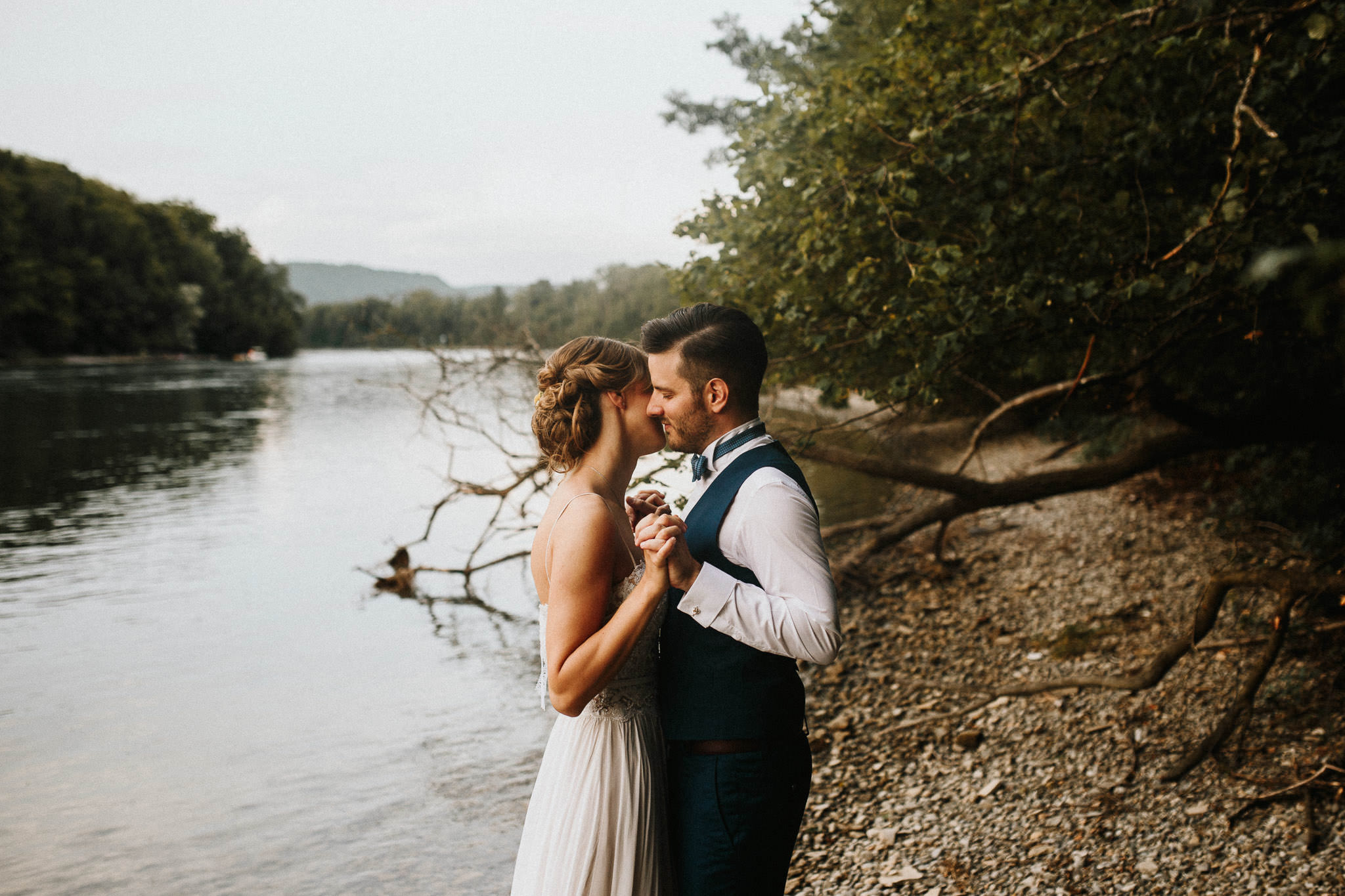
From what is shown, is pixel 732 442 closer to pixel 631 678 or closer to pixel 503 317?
pixel 631 678

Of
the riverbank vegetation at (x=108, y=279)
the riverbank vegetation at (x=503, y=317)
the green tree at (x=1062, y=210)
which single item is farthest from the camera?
the riverbank vegetation at (x=108, y=279)

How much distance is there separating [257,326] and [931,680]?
362 ft

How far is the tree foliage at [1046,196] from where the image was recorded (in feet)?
16.3

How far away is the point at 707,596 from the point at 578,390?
2.76 feet

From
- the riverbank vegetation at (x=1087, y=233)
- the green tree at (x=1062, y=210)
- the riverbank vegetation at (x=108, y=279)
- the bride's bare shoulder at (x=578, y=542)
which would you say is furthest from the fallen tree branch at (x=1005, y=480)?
the riverbank vegetation at (x=108, y=279)

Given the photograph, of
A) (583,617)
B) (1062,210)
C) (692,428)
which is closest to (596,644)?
(583,617)

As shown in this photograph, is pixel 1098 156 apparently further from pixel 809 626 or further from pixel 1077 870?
pixel 809 626

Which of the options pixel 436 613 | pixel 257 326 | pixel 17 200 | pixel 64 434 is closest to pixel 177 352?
pixel 257 326

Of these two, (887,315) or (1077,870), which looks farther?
(887,315)

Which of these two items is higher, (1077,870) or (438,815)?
(1077,870)

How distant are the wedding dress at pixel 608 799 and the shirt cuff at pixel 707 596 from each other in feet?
1.26

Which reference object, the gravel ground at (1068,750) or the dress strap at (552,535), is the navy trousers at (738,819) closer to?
the dress strap at (552,535)

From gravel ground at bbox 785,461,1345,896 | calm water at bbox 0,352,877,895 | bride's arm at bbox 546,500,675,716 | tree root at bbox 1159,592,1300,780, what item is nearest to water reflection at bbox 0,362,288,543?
calm water at bbox 0,352,877,895

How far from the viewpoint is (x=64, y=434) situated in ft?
101
